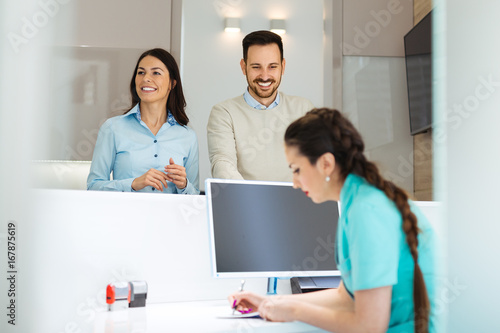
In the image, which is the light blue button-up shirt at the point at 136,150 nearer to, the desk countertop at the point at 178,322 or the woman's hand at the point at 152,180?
the woman's hand at the point at 152,180

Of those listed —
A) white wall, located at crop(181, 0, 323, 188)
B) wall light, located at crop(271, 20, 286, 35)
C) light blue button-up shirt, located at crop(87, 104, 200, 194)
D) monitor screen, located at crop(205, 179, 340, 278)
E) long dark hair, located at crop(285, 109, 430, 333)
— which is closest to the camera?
long dark hair, located at crop(285, 109, 430, 333)

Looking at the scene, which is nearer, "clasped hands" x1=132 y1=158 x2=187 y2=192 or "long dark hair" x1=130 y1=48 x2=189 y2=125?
"clasped hands" x1=132 y1=158 x2=187 y2=192

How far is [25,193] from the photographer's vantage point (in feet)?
2.52

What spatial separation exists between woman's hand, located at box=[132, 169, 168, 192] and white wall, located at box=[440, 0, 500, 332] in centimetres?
120

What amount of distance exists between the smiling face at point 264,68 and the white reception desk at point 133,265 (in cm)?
98

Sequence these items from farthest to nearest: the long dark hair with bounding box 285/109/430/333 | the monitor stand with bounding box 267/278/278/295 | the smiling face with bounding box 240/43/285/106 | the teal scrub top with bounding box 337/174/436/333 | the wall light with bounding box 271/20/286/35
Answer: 1. the wall light with bounding box 271/20/286/35
2. the smiling face with bounding box 240/43/285/106
3. the monitor stand with bounding box 267/278/278/295
4. the long dark hair with bounding box 285/109/430/333
5. the teal scrub top with bounding box 337/174/436/333

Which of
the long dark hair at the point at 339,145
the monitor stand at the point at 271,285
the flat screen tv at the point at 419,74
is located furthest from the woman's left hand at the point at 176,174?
the flat screen tv at the point at 419,74

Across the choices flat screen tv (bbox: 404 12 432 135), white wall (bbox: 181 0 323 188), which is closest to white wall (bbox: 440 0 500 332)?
flat screen tv (bbox: 404 12 432 135)

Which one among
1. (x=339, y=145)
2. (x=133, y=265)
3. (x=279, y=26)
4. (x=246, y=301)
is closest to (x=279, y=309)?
(x=246, y=301)

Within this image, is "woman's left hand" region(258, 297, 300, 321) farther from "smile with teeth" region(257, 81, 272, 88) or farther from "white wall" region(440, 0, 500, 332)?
"smile with teeth" region(257, 81, 272, 88)

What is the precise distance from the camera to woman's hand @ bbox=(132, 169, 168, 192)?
5.89 feet

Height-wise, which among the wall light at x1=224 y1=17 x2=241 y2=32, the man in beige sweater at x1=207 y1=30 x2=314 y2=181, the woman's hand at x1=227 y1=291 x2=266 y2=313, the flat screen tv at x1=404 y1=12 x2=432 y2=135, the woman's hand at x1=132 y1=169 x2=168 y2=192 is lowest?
the woman's hand at x1=227 y1=291 x2=266 y2=313

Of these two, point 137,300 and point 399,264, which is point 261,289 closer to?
point 137,300

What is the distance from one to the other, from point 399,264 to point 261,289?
0.72 meters
